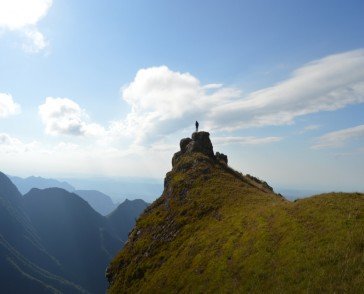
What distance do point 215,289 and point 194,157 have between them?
47556 millimetres

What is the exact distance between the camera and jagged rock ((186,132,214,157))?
86.6m

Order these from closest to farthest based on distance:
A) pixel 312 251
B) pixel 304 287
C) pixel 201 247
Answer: pixel 304 287 → pixel 312 251 → pixel 201 247

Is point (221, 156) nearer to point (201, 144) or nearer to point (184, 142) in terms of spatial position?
point (201, 144)

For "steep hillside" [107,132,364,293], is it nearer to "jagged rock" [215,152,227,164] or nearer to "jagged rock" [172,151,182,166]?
"jagged rock" [172,151,182,166]

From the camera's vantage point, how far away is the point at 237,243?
40.7 meters

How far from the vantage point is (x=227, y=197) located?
5875cm

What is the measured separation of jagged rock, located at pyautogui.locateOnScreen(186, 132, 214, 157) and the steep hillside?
13690 mm

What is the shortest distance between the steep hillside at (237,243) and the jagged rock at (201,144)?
44.9 ft

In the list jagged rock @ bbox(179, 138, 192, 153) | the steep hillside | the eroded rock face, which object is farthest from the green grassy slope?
jagged rock @ bbox(179, 138, 192, 153)

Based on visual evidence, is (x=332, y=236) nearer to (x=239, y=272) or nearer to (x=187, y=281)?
(x=239, y=272)

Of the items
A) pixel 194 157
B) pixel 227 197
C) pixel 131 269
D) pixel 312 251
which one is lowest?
pixel 131 269

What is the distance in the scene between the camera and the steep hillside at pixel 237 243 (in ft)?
94.8

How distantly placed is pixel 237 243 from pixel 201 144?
160 ft

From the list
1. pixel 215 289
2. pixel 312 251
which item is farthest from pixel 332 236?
pixel 215 289
